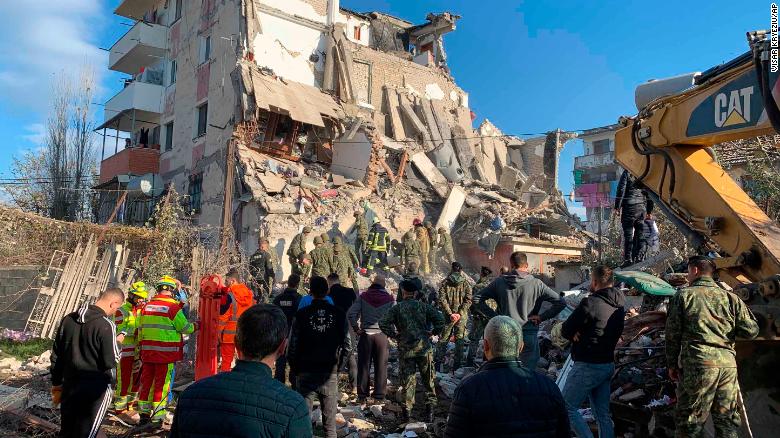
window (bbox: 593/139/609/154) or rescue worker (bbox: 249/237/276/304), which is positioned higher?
window (bbox: 593/139/609/154)

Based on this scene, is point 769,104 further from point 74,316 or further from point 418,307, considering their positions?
point 74,316

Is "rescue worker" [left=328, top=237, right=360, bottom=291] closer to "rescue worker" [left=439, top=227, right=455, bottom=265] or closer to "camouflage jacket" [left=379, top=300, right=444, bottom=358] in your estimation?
"camouflage jacket" [left=379, top=300, right=444, bottom=358]

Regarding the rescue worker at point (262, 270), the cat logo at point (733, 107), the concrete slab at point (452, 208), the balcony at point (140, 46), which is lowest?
the rescue worker at point (262, 270)

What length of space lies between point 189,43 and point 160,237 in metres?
12.6

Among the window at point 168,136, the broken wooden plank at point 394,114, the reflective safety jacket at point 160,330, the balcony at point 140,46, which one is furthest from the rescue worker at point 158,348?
the balcony at point 140,46

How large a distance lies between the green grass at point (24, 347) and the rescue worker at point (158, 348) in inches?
217

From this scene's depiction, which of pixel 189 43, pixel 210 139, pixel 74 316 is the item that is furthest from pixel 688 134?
pixel 189 43

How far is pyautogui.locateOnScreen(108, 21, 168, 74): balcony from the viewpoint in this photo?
24734 millimetres

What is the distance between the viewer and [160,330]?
6.35 meters

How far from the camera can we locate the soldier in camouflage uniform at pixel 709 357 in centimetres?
419

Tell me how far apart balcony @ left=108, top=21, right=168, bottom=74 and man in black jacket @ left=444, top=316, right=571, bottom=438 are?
2611 cm

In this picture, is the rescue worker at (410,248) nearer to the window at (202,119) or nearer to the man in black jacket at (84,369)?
the window at (202,119)

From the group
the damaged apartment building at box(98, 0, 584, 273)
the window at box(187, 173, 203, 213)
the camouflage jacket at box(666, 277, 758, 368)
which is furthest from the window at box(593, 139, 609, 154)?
the camouflage jacket at box(666, 277, 758, 368)

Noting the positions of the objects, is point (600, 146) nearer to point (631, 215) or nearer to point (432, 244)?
point (432, 244)
